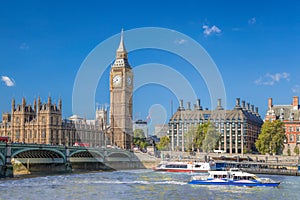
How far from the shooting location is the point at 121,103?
17662cm

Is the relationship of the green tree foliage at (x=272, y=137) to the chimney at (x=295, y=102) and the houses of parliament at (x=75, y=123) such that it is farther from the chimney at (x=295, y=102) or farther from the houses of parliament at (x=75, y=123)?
the houses of parliament at (x=75, y=123)

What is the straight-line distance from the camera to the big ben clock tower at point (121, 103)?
570 ft

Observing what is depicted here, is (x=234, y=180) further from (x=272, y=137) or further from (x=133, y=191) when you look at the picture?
(x=272, y=137)

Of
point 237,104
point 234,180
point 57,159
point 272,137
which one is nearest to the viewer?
point 234,180

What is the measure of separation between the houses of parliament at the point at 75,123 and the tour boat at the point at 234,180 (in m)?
67.9

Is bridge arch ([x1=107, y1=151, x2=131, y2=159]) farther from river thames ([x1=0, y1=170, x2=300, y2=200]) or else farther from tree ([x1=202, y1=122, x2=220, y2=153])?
Answer: river thames ([x1=0, y1=170, x2=300, y2=200])

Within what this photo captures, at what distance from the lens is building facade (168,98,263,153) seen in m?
145

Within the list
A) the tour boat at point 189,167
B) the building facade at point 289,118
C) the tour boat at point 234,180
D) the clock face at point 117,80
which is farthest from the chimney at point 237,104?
the tour boat at point 234,180

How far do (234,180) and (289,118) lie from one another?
73.0m

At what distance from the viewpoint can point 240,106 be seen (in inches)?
5984

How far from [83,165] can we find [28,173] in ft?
78.3

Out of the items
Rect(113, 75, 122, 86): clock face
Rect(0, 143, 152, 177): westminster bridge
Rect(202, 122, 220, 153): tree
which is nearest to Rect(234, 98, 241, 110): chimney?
Rect(202, 122, 220, 153): tree

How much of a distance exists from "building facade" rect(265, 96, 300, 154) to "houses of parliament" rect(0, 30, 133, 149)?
49500mm

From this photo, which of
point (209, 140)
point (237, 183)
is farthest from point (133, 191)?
point (209, 140)
